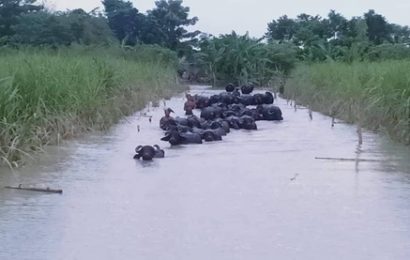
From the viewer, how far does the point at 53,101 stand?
9.21 metres

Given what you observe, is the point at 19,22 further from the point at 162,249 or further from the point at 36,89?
the point at 162,249

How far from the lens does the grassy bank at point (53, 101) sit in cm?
745

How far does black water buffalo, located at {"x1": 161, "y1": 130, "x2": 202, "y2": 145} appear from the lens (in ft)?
31.1

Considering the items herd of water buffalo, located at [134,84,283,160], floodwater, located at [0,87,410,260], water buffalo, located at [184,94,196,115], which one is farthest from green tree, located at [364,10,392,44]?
floodwater, located at [0,87,410,260]

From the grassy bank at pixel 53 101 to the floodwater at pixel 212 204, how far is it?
10.6 inches

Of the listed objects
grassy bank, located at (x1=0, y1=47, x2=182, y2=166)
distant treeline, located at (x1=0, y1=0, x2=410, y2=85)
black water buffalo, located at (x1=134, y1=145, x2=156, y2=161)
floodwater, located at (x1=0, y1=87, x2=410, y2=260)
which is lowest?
floodwater, located at (x1=0, y1=87, x2=410, y2=260)

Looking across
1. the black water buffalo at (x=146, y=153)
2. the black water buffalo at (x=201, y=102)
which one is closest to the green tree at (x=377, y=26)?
the black water buffalo at (x=201, y=102)

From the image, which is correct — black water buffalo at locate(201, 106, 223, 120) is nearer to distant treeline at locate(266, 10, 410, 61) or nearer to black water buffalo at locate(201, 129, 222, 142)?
black water buffalo at locate(201, 129, 222, 142)

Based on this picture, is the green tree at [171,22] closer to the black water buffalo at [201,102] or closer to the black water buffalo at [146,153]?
the black water buffalo at [201,102]

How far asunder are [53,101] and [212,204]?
153 inches

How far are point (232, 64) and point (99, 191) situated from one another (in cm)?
2023

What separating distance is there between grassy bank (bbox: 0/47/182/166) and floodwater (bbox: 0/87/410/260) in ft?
0.89

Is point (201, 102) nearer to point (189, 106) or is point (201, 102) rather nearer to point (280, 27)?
point (189, 106)

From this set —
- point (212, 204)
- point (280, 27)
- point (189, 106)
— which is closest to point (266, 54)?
point (189, 106)
